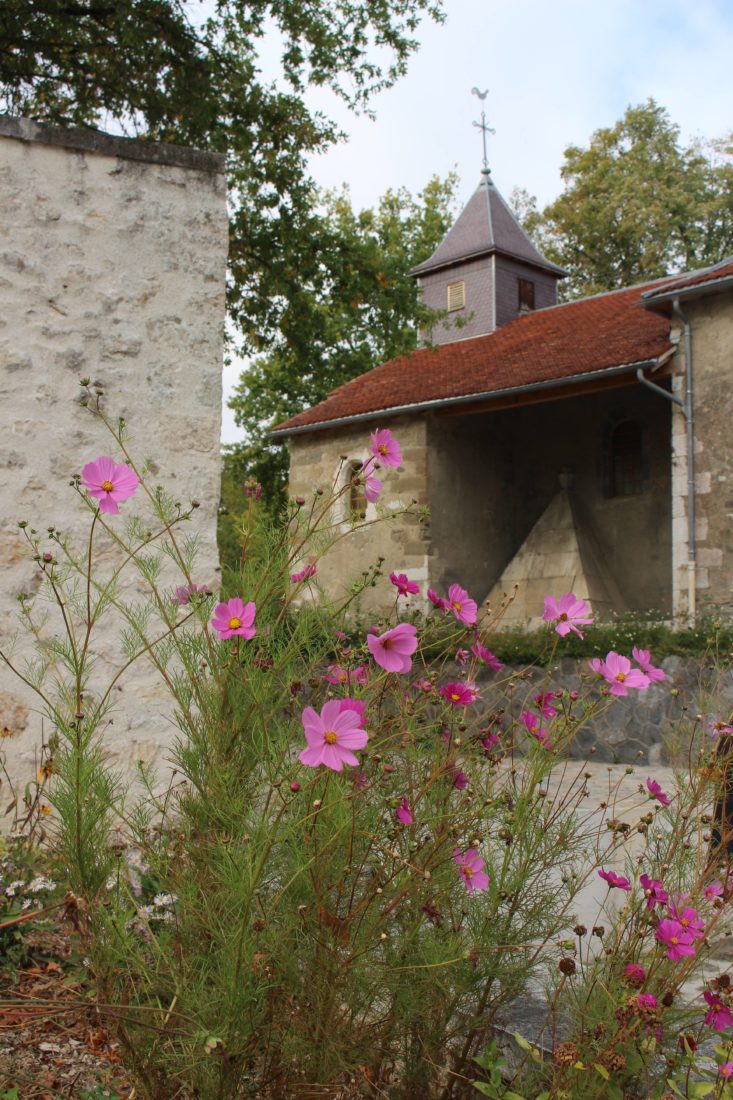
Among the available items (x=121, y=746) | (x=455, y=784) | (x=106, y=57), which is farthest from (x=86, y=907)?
(x=106, y=57)

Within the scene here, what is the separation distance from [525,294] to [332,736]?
65.3ft

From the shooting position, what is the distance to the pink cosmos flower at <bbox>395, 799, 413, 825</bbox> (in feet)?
5.86

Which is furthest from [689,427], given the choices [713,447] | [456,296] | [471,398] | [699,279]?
[456,296]

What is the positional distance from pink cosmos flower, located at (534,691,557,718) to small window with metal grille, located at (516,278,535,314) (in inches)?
738

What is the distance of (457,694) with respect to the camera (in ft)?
6.98

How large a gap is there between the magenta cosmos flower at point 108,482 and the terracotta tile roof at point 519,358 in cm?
1167

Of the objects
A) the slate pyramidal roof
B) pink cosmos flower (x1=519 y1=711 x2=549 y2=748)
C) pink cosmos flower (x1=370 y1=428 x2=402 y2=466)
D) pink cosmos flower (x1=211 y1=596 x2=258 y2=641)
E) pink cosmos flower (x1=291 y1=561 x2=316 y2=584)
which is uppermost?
the slate pyramidal roof

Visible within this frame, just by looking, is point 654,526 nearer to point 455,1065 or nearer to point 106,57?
point 106,57

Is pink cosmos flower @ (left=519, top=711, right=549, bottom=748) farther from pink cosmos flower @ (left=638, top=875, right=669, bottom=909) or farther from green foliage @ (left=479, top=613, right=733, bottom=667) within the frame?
green foliage @ (left=479, top=613, right=733, bottom=667)

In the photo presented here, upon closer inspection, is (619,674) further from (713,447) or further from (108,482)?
(713,447)

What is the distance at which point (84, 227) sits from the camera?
13.7ft

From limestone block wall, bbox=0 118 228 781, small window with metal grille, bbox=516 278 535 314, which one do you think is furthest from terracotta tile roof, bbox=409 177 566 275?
limestone block wall, bbox=0 118 228 781

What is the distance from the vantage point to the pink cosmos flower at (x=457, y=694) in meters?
2.11

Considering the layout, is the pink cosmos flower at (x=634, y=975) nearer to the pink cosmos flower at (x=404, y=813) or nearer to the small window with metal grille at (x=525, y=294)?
the pink cosmos flower at (x=404, y=813)
